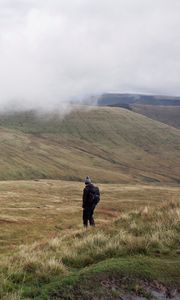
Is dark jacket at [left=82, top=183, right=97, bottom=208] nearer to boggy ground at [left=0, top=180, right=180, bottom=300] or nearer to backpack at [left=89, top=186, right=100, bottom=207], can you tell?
backpack at [left=89, top=186, right=100, bottom=207]

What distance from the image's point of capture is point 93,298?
11172 mm

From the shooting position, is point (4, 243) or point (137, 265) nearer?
point (137, 265)

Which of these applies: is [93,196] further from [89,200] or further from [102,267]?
[102,267]

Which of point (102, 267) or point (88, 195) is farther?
point (88, 195)

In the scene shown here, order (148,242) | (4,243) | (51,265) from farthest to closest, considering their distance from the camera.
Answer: (4,243) → (148,242) → (51,265)

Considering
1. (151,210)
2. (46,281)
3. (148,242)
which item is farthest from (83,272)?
(151,210)

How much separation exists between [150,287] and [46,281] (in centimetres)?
289

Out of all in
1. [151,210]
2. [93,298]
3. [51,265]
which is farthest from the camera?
[151,210]

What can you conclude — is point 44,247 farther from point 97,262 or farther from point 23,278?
point 23,278

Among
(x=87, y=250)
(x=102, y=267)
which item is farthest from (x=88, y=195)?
(x=102, y=267)

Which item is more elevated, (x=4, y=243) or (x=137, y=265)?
(x=137, y=265)

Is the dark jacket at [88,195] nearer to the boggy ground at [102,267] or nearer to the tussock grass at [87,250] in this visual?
the tussock grass at [87,250]

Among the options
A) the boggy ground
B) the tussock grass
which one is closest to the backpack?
the tussock grass

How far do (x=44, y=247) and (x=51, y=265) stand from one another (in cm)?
410
